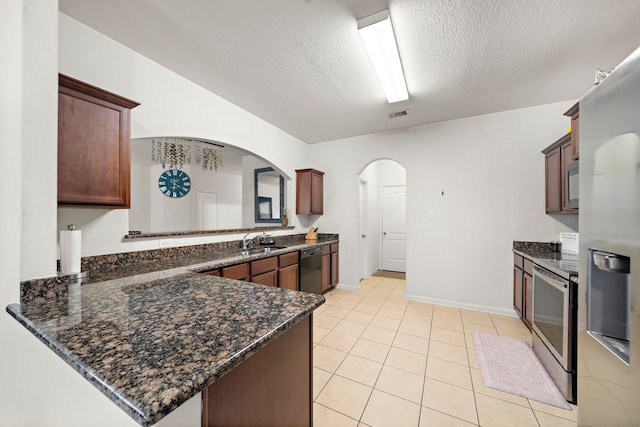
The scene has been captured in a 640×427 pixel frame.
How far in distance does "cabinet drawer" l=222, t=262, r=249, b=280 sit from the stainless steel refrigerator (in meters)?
2.35

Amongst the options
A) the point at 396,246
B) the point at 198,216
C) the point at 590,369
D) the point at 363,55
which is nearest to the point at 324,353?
the point at 590,369

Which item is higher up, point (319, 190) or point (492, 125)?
point (492, 125)

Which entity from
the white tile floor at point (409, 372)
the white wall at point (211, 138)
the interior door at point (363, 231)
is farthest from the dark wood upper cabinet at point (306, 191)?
the white tile floor at point (409, 372)

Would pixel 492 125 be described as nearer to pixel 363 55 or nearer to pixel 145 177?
pixel 363 55

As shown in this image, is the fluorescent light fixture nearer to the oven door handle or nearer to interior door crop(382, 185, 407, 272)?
the oven door handle

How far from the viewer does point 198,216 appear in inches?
166

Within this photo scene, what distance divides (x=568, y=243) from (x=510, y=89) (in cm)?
178

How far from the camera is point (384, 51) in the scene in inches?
80.4

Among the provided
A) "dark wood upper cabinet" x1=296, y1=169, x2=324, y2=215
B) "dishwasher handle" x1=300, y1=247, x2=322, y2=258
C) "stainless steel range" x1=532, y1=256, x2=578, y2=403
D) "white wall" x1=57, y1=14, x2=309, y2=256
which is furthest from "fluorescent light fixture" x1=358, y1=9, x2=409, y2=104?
"dishwasher handle" x1=300, y1=247, x2=322, y2=258

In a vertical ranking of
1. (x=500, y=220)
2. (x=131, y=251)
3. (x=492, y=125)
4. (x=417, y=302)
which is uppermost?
(x=492, y=125)

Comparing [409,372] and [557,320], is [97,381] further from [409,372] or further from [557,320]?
[557,320]

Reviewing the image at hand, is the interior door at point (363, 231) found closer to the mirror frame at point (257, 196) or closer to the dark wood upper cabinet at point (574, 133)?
the mirror frame at point (257, 196)

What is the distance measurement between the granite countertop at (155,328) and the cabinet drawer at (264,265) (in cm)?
112

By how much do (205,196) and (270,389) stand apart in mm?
3955
